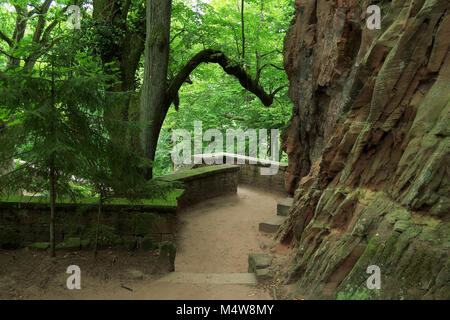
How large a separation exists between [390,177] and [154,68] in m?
6.88

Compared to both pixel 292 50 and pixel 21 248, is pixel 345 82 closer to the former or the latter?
pixel 292 50

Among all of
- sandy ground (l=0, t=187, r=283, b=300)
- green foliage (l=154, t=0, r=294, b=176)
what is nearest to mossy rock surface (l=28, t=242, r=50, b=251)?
sandy ground (l=0, t=187, r=283, b=300)

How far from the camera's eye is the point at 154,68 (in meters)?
9.44

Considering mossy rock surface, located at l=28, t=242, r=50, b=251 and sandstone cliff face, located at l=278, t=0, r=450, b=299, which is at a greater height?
sandstone cliff face, located at l=278, t=0, r=450, b=299

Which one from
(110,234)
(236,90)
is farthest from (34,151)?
(236,90)

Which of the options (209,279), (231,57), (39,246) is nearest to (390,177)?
(209,279)

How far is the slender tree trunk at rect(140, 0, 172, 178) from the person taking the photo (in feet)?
30.6

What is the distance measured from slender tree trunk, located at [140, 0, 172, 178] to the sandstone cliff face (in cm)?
473

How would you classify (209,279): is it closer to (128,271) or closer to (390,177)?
(128,271)

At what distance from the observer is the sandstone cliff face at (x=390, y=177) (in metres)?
3.78

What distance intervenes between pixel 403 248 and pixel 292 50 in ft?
27.3

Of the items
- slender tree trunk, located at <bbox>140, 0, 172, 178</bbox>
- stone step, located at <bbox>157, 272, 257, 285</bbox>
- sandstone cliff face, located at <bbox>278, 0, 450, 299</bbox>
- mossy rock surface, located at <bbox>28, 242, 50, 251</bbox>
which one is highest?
slender tree trunk, located at <bbox>140, 0, 172, 178</bbox>

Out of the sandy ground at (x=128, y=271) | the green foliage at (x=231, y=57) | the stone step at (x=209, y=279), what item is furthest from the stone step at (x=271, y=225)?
the green foliage at (x=231, y=57)

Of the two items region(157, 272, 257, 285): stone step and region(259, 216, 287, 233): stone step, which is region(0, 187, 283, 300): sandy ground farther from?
region(259, 216, 287, 233): stone step
